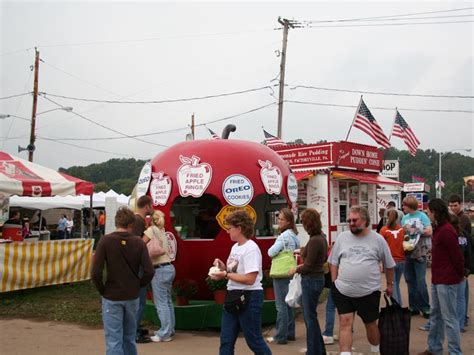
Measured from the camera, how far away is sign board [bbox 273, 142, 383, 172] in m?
16.7

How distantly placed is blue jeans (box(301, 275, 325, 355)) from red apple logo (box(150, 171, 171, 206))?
124 inches

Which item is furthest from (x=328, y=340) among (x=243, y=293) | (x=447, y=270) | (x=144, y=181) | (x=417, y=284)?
(x=144, y=181)

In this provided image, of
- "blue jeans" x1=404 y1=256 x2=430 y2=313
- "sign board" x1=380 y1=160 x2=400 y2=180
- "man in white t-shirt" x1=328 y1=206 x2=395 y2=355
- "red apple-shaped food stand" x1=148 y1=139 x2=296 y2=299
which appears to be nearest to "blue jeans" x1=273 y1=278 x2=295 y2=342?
"red apple-shaped food stand" x1=148 y1=139 x2=296 y2=299

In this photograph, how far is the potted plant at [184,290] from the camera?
7.96 m

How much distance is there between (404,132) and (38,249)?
49.7 feet

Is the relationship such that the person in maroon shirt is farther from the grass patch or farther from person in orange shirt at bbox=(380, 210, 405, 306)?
the grass patch

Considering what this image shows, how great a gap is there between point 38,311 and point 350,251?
240 inches

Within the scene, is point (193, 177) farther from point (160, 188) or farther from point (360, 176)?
point (360, 176)

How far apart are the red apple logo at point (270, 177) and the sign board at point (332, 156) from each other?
7.92 metres

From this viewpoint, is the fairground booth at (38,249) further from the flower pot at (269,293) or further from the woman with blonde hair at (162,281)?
the flower pot at (269,293)

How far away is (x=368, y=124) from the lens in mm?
19109

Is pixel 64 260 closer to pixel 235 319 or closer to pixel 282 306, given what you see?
pixel 282 306

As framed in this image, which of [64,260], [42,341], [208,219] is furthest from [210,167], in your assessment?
[64,260]

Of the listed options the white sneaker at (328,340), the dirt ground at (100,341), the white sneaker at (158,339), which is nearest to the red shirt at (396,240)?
the dirt ground at (100,341)
